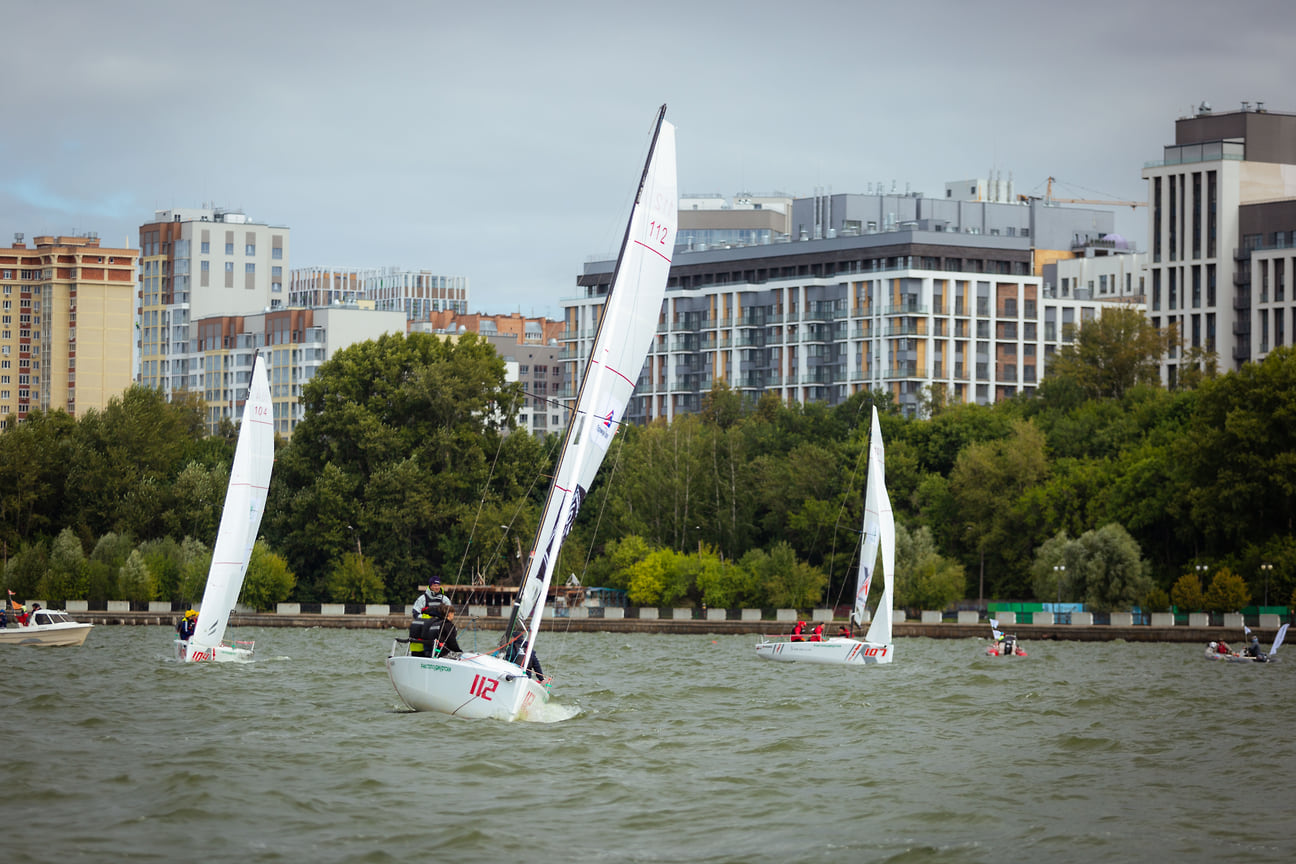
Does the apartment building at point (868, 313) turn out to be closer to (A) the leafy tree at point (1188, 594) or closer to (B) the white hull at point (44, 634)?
(A) the leafy tree at point (1188, 594)

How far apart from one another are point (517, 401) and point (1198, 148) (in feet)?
198

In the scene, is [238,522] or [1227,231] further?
[1227,231]

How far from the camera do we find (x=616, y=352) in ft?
95.6

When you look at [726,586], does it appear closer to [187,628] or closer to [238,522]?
[187,628]

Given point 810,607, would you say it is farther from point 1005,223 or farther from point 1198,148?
point 1005,223

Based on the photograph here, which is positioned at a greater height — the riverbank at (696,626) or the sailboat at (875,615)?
the sailboat at (875,615)

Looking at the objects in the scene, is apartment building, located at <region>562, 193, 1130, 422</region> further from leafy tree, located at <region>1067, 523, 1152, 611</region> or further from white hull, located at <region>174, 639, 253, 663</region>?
white hull, located at <region>174, 639, 253, 663</region>

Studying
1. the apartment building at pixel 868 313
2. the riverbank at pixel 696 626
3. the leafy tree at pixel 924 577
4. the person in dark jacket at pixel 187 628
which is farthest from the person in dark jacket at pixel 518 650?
the apartment building at pixel 868 313

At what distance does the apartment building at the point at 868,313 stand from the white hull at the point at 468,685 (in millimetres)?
120847

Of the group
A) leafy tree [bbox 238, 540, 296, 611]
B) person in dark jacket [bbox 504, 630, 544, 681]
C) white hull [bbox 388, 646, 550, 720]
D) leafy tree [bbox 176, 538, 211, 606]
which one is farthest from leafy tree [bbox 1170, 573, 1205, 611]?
white hull [bbox 388, 646, 550, 720]

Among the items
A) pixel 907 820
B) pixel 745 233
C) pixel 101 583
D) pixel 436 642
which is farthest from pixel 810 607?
pixel 745 233

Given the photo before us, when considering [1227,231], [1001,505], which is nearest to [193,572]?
[1001,505]

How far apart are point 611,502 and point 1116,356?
128 feet

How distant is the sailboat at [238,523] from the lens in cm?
5119
